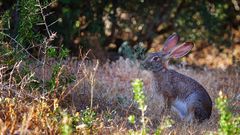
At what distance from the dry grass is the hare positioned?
14 centimetres

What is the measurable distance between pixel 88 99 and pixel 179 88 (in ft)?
3.33

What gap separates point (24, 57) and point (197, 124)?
1847 mm

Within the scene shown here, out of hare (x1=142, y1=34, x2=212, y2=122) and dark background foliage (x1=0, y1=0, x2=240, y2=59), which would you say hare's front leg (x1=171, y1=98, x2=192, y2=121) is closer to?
hare (x1=142, y1=34, x2=212, y2=122)

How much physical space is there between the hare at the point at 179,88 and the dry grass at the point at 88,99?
14cm

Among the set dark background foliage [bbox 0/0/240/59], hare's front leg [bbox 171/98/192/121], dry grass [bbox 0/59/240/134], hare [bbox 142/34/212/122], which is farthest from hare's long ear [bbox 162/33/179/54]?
dark background foliage [bbox 0/0/240/59]

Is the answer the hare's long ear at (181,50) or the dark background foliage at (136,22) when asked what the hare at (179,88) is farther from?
the dark background foliage at (136,22)

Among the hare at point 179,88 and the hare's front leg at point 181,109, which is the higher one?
the hare at point 179,88

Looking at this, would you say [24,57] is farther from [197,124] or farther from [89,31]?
[89,31]

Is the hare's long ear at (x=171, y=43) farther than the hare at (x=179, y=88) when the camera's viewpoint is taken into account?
Yes

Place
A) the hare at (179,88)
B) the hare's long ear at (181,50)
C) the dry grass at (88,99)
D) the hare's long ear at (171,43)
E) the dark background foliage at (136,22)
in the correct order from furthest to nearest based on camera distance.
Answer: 1. the dark background foliage at (136,22)
2. the hare's long ear at (171,43)
3. the hare's long ear at (181,50)
4. the hare at (179,88)
5. the dry grass at (88,99)

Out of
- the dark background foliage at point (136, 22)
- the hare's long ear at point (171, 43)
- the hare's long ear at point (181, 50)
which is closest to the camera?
the hare's long ear at point (181, 50)

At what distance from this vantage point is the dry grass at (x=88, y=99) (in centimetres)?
464

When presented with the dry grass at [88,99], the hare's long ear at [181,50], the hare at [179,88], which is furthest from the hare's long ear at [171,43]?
the dry grass at [88,99]

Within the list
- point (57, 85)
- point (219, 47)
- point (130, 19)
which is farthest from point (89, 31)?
point (57, 85)
